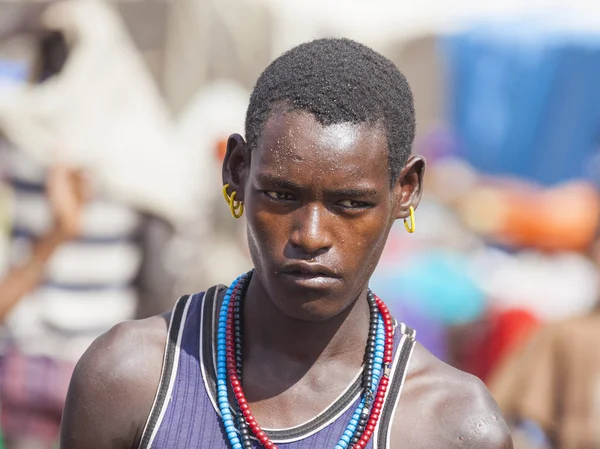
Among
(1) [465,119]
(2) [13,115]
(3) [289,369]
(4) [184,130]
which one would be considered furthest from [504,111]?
(3) [289,369]

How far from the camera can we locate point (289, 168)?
2125 mm

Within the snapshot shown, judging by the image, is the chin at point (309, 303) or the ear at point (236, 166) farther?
the ear at point (236, 166)

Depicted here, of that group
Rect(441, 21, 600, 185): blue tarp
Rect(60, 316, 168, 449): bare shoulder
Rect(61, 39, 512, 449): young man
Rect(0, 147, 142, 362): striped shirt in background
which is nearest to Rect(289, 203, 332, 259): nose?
Rect(61, 39, 512, 449): young man

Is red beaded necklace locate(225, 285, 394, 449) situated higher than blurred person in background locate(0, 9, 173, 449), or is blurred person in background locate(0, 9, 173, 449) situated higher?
red beaded necklace locate(225, 285, 394, 449)

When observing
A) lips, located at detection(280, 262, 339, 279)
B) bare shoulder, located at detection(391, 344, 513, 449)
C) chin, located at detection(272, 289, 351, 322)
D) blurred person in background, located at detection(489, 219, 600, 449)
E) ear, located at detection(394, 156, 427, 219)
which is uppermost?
ear, located at detection(394, 156, 427, 219)

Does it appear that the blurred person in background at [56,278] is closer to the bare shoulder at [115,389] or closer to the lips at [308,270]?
the bare shoulder at [115,389]

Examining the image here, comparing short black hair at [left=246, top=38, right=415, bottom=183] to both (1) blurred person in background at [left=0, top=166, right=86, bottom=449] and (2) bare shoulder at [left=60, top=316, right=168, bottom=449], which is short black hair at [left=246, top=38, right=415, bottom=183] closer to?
(2) bare shoulder at [left=60, top=316, right=168, bottom=449]

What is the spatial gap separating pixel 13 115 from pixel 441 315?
2.68 meters

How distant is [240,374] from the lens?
2.34 meters

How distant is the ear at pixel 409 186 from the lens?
2.33 m

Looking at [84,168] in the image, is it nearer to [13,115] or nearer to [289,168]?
[13,115]

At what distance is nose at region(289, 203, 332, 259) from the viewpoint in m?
2.11

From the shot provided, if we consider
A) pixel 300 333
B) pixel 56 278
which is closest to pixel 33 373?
pixel 56 278

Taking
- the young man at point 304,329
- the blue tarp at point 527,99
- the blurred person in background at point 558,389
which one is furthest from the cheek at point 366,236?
the blue tarp at point 527,99
